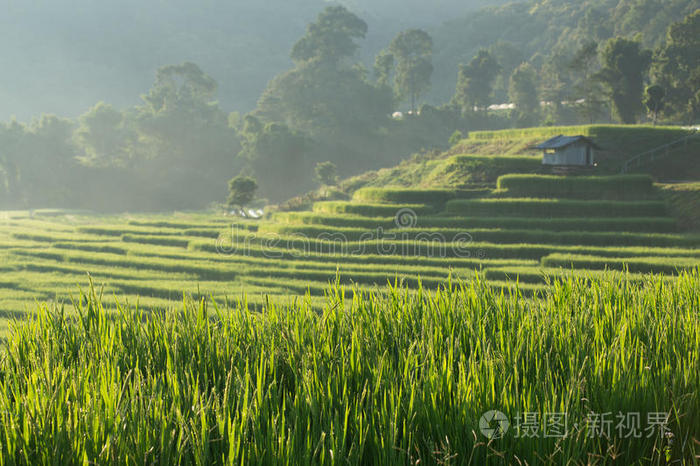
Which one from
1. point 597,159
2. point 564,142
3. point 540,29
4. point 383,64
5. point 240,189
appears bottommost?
point 240,189

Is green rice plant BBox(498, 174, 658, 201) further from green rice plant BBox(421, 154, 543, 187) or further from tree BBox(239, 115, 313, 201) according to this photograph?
tree BBox(239, 115, 313, 201)

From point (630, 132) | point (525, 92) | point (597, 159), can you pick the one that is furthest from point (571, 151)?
point (525, 92)

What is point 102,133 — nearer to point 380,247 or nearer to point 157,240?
point 157,240

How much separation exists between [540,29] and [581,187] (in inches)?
3935

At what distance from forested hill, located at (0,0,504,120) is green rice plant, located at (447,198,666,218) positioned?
320 feet

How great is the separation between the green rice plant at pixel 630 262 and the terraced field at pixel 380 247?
0.05m

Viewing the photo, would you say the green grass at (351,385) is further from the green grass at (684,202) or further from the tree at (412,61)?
the tree at (412,61)

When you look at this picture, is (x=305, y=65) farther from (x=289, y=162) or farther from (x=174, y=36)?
(x=174, y=36)

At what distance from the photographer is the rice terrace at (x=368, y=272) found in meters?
3.73

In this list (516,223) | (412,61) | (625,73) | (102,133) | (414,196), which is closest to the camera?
(516,223)

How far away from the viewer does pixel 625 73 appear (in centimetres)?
4575

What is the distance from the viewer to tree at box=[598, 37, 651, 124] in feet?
149

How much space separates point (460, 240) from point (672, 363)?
20.9 metres

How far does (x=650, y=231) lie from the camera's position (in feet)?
82.6
